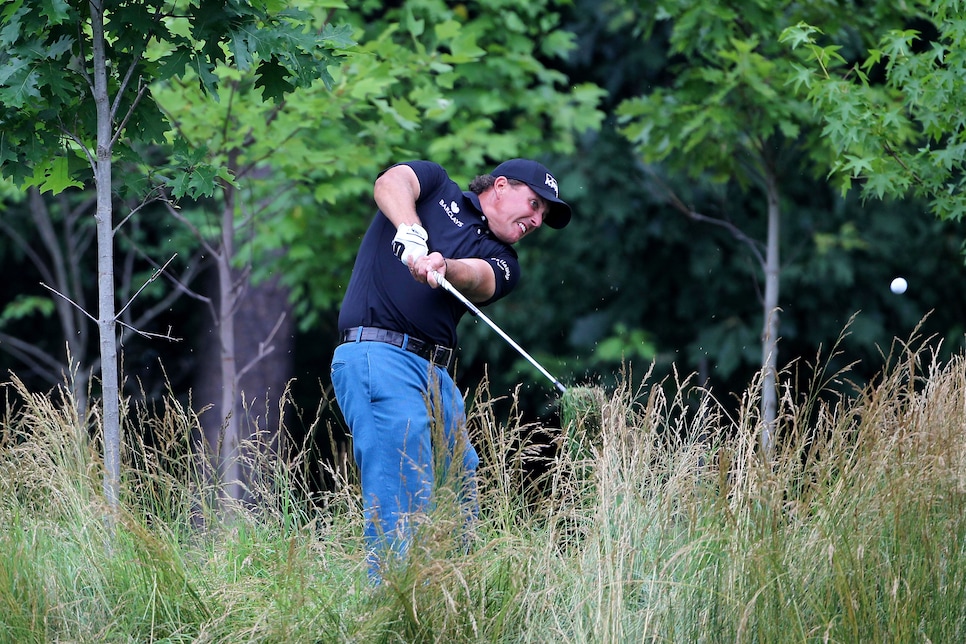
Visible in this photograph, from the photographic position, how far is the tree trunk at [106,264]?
4.41 meters

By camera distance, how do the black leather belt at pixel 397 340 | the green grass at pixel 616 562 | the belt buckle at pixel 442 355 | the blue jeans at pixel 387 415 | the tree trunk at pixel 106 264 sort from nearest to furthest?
the green grass at pixel 616 562
the tree trunk at pixel 106 264
the blue jeans at pixel 387 415
the black leather belt at pixel 397 340
the belt buckle at pixel 442 355

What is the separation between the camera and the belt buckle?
15.9 feet

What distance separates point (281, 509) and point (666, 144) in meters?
4.46

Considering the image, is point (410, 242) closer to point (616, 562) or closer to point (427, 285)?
point (427, 285)

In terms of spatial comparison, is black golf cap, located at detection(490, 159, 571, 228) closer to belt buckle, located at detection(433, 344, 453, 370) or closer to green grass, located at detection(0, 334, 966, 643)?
belt buckle, located at detection(433, 344, 453, 370)

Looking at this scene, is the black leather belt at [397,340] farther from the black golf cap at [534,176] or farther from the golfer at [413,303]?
the black golf cap at [534,176]

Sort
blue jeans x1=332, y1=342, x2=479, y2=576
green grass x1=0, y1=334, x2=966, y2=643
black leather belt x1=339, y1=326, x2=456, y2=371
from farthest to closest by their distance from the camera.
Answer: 1. black leather belt x1=339, y1=326, x2=456, y2=371
2. blue jeans x1=332, y1=342, x2=479, y2=576
3. green grass x1=0, y1=334, x2=966, y2=643

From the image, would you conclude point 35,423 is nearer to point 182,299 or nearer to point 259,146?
point 259,146

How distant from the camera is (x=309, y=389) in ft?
50.2

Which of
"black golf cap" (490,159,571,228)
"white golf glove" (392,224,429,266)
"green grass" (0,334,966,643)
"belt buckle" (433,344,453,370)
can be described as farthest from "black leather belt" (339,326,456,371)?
"black golf cap" (490,159,571,228)

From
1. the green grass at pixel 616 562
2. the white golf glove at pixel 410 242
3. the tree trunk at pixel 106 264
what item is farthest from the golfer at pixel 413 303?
the tree trunk at pixel 106 264

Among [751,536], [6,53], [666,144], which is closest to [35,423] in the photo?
[6,53]

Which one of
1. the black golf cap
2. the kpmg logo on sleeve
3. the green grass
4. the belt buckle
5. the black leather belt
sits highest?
the black golf cap

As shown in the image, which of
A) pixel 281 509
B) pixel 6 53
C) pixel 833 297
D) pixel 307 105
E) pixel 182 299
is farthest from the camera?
pixel 182 299
